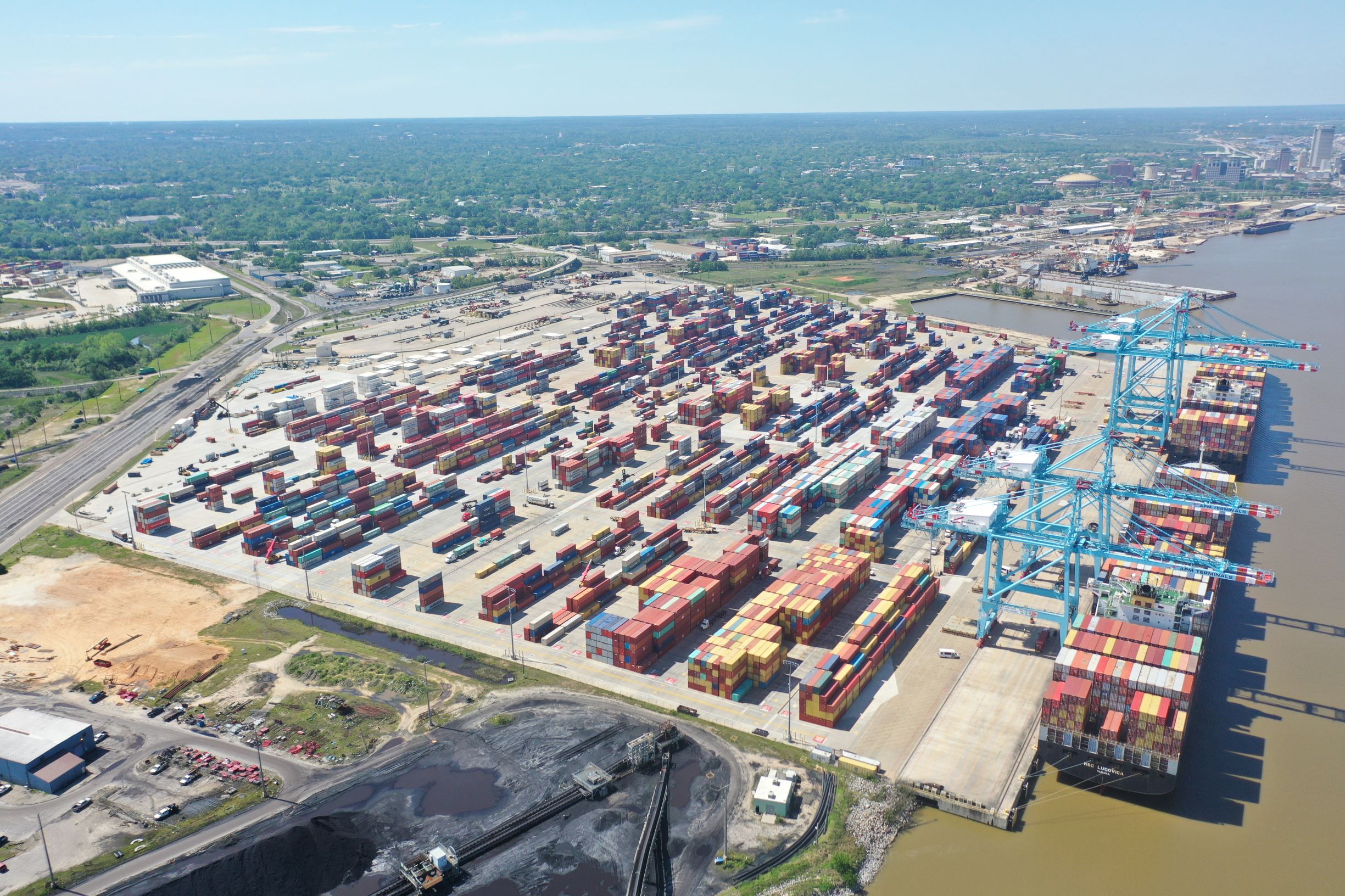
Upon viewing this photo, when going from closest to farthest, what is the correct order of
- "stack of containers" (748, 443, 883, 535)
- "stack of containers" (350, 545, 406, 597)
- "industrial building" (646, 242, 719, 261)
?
1. "stack of containers" (350, 545, 406, 597)
2. "stack of containers" (748, 443, 883, 535)
3. "industrial building" (646, 242, 719, 261)

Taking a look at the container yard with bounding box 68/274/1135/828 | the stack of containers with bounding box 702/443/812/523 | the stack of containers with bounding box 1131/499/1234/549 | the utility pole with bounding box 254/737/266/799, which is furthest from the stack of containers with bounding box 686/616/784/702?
the stack of containers with bounding box 1131/499/1234/549

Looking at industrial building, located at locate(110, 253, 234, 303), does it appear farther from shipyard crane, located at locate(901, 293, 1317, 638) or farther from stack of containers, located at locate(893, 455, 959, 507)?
shipyard crane, located at locate(901, 293, 1317, 638)

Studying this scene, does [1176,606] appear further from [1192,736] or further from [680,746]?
[680,746]

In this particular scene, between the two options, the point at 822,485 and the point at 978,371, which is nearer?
the point at 822,485

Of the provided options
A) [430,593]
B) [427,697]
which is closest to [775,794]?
[427,697]

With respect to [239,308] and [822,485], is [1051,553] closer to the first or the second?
[822,485]

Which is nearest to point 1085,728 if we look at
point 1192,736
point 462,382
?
point 1192,736

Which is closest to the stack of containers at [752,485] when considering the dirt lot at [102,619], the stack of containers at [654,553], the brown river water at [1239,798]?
the stack of containers at [654,553]
